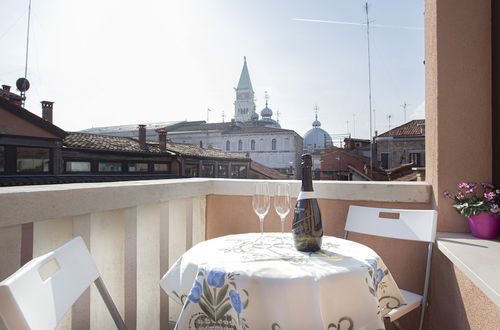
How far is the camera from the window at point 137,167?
46.8 feet

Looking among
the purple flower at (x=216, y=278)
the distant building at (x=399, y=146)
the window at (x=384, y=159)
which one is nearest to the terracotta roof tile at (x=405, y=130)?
the distant building at (x=399, y=146)

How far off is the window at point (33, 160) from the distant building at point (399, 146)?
395 inches

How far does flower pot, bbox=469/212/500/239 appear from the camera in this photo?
1119 mm

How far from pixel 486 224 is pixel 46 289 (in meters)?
1.34

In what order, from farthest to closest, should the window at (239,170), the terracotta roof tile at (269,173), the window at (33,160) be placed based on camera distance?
the window at (239,170)
the terracotta roof tile at (269,173)
the window at (33,160)

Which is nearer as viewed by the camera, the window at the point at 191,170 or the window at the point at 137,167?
the window at the point at 137,167

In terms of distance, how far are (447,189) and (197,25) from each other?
4398 millimetres

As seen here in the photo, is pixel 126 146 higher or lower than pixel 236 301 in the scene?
higher

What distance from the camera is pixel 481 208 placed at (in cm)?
112

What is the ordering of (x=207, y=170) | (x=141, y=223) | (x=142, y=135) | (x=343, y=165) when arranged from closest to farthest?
(x=141, y=223) < (x=343, y=165) < (x=142, y=135) < (x=207, y=170)

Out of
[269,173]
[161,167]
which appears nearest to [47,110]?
[161,167]

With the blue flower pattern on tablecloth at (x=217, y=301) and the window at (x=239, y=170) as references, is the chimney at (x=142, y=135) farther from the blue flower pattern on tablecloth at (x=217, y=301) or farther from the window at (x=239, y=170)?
the blue flower pattern on tablecloth at (x=217, y=301)

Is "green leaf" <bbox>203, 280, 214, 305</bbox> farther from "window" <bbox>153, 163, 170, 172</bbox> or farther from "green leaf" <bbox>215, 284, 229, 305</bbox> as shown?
"window" <bbox>153, 163, 170, 172</bbox>

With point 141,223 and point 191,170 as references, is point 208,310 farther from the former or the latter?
point 191,170
